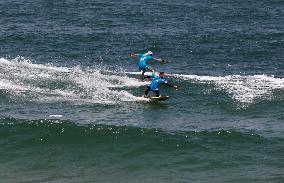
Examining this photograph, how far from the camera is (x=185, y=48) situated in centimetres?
5069

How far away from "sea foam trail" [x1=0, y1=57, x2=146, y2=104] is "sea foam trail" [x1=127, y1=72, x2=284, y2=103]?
369cm

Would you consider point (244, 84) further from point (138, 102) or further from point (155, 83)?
point (138, 102)

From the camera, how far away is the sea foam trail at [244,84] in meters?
37.1

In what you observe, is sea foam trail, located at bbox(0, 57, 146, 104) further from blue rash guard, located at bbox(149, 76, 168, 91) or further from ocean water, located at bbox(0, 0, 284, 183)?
blue rash guard, located at bbox(149, 76, 168, 91)

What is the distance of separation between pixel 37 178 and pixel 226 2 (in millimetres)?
50777

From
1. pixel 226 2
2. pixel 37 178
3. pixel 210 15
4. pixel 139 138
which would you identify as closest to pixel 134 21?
pixel 210 15

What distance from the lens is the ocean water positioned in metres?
27.7

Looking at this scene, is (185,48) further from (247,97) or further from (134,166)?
(134,166)

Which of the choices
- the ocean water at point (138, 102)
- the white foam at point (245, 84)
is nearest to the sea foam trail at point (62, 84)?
the ocean water at point (138, 102)

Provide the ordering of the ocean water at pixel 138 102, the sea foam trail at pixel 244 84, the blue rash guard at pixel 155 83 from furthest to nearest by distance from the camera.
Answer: the sea foam trail at pixel 244 84 < the blue rash guard at pixel 155 83 < the ocean water at pixel 138 102

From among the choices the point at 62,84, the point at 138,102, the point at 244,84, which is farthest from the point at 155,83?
the point at 244,84

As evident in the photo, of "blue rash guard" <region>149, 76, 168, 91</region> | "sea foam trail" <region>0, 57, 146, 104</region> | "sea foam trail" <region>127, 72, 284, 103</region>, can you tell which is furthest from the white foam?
"sea foam trail" <region>0, 57, 146, 104</region>

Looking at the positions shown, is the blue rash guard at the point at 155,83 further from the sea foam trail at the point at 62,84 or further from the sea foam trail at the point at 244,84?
the sea foam trail at the point at 244,84

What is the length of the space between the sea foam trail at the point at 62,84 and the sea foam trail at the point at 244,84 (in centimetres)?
369
